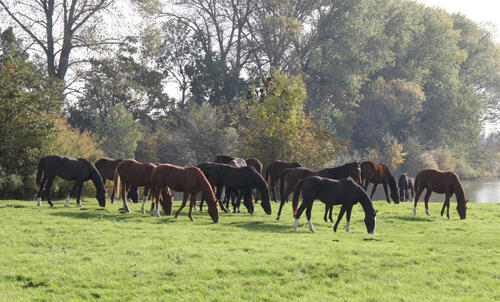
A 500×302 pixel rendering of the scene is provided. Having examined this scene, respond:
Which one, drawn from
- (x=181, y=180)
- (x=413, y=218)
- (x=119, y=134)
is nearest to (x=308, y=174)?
(x=413, y=218)

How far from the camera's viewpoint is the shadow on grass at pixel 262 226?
1454 centimetres

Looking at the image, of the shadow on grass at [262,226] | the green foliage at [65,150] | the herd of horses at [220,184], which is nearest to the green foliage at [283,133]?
the herd of horses at [220,184]

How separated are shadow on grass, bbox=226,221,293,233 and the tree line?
58.8 ft

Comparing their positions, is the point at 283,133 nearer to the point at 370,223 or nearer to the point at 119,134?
the point at 119,134

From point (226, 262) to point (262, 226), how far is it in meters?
5.41

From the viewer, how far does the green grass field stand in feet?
27.4

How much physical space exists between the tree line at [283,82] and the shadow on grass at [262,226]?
17.9m

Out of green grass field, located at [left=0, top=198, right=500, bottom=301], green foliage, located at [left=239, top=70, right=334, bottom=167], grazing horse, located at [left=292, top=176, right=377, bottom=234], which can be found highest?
green foliage, located at [left=239, top=70, right=334, bottom=167]

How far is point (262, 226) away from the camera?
15273 millimetres

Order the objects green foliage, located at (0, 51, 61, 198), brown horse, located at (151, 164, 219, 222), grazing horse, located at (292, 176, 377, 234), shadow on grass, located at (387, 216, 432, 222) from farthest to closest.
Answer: green foliage, located at (0, 51, 61, 198) < shadow on grass, located at (387, 216, 432, 222) < brown horse, located at (151, 164, 219, 222) < grazing horse, located at (292, 176, 377, 234)

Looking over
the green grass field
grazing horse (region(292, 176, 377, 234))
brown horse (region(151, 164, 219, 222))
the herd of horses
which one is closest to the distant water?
the herd of horses

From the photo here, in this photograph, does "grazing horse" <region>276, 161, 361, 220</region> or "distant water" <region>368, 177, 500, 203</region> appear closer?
"grazing horse" <region>276, 161, 361, 220</region>

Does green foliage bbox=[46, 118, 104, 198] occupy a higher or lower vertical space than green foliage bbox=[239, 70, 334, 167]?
lower

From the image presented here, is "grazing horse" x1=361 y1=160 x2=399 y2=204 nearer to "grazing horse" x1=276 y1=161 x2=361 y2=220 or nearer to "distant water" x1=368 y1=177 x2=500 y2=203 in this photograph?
"grazing horse" x1=276 y1=161 x2=361 y2=220
